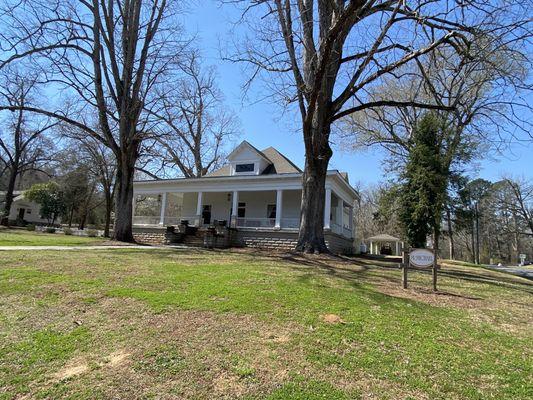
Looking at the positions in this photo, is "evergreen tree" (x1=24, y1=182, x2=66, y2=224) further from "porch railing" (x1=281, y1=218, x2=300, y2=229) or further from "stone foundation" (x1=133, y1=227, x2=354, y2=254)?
"porch railing" (x1=281, y1=218, x2=300, y2=229)

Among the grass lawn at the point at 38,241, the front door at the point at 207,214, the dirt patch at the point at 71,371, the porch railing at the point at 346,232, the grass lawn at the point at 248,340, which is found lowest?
the dirt patch at the point at 71,371

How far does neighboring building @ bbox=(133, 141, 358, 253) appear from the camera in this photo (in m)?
21.3

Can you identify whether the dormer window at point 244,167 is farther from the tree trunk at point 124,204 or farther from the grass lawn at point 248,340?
the grass lawn at point 248,340

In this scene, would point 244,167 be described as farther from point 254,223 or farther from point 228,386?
point 228,386

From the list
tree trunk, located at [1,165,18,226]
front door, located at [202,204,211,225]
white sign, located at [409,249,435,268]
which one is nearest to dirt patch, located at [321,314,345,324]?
white sign, located at [409,249,435,268]

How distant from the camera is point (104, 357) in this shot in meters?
3.83

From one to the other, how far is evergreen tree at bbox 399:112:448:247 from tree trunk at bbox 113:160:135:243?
1615 cm

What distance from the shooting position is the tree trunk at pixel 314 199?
13.6m

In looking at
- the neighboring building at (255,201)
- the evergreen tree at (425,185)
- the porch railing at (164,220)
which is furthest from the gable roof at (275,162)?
the evergreen tree at (425,185)

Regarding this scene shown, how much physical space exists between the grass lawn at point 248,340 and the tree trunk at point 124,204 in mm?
11861

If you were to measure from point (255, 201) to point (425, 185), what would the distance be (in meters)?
11.2

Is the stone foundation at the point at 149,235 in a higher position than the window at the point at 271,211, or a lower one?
lower

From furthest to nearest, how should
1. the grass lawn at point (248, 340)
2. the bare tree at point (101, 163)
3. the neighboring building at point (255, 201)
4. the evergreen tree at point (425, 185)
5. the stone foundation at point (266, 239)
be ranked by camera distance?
1. the bare tree at point (101, 163)
2. the evergreen tree at point (425, 185)
3. the neighboring building at point (255, 201)
4. the stone foundation at point (266, 239)
5. the grass lawn at point (248, 340)

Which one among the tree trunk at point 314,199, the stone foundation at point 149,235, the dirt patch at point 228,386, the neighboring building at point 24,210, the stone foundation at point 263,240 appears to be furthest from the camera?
the neighboring building at point 24,210
